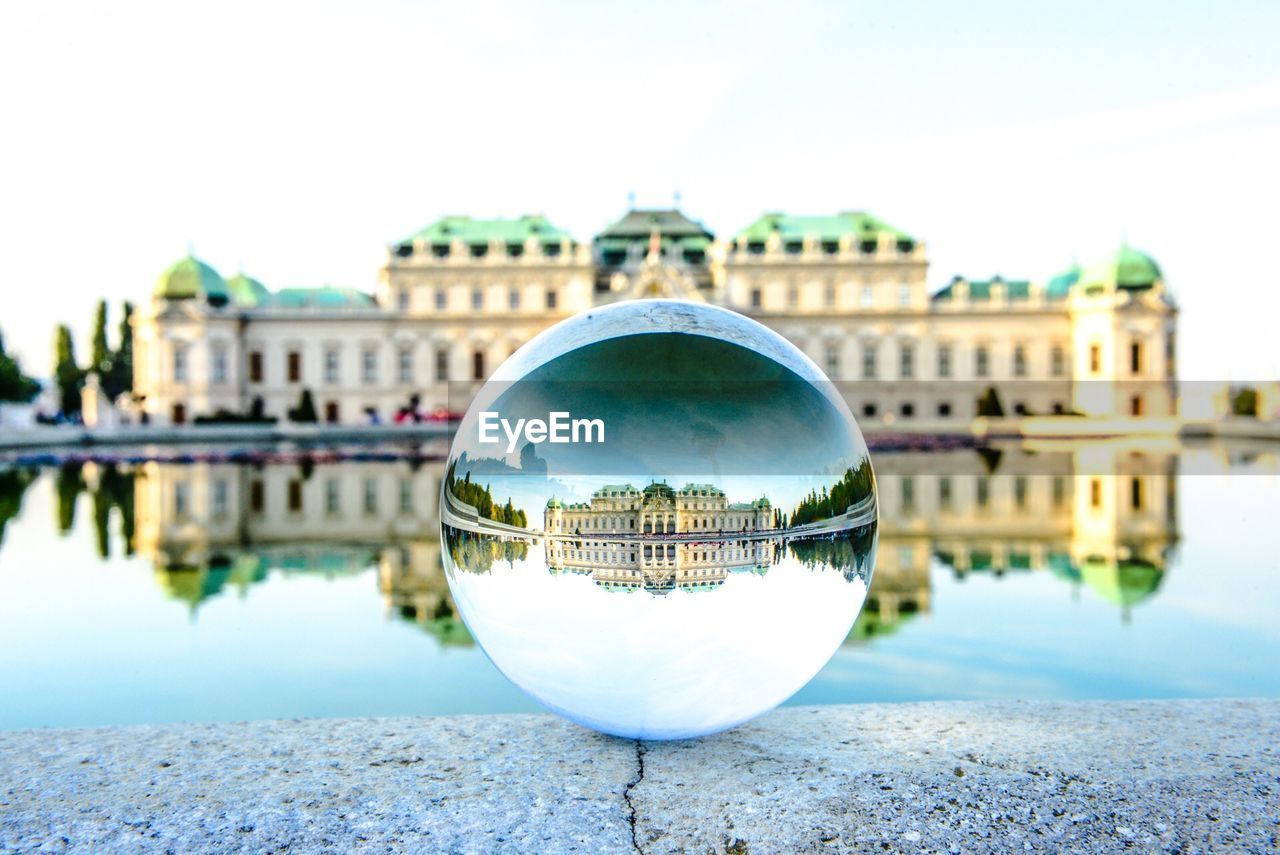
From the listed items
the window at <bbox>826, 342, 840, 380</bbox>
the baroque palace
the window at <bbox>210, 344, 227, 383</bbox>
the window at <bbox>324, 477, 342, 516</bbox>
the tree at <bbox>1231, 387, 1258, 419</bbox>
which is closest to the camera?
the window at <bbox>324, 477, 342, 516</bbox>

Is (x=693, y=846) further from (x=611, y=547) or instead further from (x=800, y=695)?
(x=800, y=695)

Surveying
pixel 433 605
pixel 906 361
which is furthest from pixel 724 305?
pixel 433 605

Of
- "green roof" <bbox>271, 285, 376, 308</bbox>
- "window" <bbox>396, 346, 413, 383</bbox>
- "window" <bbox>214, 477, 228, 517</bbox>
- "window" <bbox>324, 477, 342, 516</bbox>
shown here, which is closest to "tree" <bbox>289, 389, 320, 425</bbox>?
"window" <bbox>396, 346, 413, 383</bbox>

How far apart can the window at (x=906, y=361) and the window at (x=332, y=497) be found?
151 feet

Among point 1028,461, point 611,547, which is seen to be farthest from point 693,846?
point 1028,461

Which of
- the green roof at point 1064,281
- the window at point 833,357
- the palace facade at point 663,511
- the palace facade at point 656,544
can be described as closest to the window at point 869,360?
the window at point 833,357

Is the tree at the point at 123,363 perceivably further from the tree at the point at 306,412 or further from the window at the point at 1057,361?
the window at the point at 1057,361

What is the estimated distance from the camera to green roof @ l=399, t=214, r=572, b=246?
63.0m

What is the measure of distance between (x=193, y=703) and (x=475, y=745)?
9.02 ft

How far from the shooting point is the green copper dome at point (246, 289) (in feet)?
218

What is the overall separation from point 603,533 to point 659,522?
0.22 meters

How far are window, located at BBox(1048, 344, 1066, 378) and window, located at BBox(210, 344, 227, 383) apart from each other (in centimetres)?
5073

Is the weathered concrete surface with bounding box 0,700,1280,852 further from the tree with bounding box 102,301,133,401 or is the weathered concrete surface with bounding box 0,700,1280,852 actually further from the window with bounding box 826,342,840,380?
the tree with bounding box 102,301,133,401

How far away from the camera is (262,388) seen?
63.6 metres
